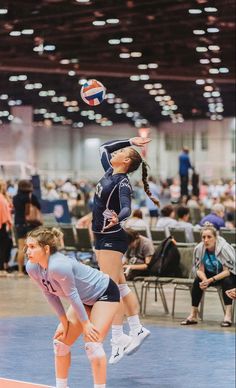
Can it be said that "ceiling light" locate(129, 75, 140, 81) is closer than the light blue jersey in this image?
No

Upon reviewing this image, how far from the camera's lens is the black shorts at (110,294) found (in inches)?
258

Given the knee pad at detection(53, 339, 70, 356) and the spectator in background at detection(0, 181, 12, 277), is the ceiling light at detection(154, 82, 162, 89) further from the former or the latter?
the knee pad at detection(53, 339, 70, 356)

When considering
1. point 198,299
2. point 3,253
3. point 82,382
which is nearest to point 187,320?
point 198,299

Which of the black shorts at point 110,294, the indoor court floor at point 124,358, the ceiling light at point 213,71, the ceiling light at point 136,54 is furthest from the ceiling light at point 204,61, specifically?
the black shorts at point 110,294

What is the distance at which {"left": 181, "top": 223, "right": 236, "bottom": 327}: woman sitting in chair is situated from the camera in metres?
12.0

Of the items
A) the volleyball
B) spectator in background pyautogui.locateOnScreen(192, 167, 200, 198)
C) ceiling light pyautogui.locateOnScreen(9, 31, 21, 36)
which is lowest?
spectator in background pyautogui.locateOnScreen(192, 167, 200, 198)

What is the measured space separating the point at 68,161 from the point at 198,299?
106 ft

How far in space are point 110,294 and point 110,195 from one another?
0.82m

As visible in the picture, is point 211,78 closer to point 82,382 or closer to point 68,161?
point 68,161

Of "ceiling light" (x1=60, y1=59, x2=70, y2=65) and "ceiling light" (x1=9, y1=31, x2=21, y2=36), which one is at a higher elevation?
"ceiling light" (x1=60, y1=59, x2=70, y2=65)

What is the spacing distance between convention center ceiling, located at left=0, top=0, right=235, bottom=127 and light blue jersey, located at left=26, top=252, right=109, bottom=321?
332 inches

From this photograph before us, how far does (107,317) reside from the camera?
657 cm

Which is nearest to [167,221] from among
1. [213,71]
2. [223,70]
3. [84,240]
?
[84,240]

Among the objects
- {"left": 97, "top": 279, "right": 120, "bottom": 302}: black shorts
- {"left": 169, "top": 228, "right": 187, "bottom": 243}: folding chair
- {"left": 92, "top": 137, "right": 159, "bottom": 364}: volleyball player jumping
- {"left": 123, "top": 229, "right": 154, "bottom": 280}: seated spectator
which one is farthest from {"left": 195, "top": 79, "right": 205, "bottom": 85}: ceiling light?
{"left": 97, "top": 279, "right": 120, "bottom": 302}: black shorts
